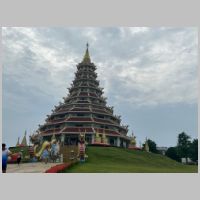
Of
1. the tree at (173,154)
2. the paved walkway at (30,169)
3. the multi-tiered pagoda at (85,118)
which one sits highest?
the multi-tiered pagoda at (85,118)

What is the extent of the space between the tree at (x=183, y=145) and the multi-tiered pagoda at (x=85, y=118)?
60.5 feet

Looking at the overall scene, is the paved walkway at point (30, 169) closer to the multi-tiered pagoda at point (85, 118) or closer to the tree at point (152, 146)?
the multi-tiered pagoda at point (85, 118)

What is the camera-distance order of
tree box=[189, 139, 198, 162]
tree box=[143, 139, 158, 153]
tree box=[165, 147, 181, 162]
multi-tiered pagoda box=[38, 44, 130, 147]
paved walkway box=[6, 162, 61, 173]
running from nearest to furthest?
1. paved walkway box=[6, 162, 61, 173]
2. multi-tiered pagoda box=[38, 44, 130, 147]
3. tree box=[189, 139, 198, 162]
4. tree box=[165, 147, 181, 162]
5. tree box=[143, 139, 158, 153]

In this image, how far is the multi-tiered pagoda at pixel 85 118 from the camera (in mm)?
55500

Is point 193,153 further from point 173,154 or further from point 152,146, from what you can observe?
point 152,146

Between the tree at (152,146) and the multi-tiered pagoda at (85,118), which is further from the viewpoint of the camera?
the tree at (152,146)

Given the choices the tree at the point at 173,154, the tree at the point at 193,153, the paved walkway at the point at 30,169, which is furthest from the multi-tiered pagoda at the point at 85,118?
the paved walkway at the point at 30,169

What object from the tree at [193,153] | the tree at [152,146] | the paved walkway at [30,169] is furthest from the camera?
the tree at [152,146]

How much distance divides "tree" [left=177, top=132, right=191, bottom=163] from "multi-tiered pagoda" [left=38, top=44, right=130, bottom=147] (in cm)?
1844

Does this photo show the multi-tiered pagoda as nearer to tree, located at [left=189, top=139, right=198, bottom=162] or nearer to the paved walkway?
tree, located at [left=189, top=139, right=198, bottom=162]

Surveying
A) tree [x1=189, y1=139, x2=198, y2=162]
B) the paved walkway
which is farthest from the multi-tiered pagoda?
the paved walkway

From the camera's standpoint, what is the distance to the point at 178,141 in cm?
7744

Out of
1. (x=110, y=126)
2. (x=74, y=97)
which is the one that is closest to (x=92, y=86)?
(x=74, y=97)

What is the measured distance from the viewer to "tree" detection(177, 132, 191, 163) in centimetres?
7369
